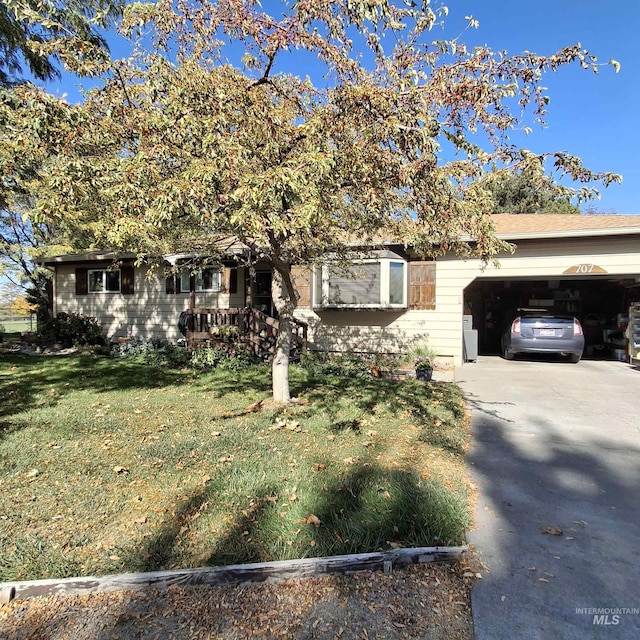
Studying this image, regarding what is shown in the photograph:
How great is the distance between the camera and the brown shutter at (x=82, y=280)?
1313cm

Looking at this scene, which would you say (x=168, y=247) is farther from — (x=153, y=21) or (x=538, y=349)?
(x=538, y=349)

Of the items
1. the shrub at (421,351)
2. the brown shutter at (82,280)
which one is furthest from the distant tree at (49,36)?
the shrub at (421,351)

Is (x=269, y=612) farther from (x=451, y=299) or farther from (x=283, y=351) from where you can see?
(x=451, y=299)

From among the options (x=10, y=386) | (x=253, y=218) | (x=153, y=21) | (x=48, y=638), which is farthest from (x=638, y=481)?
(x=10, y=386)

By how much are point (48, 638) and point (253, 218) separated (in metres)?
2.73

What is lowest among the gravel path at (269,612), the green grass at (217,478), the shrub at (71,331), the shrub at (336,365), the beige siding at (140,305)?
the gravel path at (269,612)

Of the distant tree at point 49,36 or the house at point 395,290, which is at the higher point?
the distant tree at point 49,36

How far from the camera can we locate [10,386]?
A: 680 cm

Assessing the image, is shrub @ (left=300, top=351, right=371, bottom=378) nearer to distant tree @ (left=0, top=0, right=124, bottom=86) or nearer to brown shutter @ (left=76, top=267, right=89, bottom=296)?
distant tree @ (left=0, top=0, right=124, bottom=86)

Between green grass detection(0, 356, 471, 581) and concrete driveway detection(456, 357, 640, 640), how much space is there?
11.5 inches

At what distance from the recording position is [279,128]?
3934mm

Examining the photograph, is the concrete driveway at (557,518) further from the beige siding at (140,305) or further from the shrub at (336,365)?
the beige siding at (140,305)

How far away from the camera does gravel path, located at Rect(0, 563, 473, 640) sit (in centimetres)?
→ 199

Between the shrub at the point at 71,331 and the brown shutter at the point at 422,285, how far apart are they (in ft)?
29.4
